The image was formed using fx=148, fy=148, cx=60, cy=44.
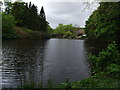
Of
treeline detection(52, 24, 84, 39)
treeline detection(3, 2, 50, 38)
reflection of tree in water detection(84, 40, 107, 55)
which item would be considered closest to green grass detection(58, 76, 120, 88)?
reflection of tree in water detection(84, 40, 107, 55)

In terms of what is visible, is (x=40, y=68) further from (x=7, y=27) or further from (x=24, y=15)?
(x=24, y=15)

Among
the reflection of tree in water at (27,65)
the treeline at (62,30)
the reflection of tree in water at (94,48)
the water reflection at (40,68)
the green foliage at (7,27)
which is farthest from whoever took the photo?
the treeline at (62,30)

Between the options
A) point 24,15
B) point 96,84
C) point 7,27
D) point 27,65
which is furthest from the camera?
point 24,15

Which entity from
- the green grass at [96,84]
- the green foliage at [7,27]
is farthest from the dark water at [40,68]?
the green foliage at [7,27]

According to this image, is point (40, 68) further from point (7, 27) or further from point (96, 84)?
point (7, 27)

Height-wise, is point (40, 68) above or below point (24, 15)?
below

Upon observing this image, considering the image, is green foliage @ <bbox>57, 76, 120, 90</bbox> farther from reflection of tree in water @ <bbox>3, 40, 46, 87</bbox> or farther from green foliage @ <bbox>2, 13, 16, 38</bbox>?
green foliage @ <bbox>2, 13, 16, 38</bbox>

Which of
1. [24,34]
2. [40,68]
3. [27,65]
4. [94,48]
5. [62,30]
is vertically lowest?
[40,68]

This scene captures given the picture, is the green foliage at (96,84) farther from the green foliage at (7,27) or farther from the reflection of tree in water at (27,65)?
the green foliage at (7,27)

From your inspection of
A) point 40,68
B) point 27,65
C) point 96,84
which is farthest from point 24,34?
point 96,84

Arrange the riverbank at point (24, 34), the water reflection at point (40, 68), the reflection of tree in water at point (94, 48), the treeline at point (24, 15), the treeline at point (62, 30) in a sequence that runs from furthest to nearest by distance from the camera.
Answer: the treeline at point (62, 30)
the treeline at point (24, 15)
the riverbank at point (24, 34)
the reflection of tree in water at point (94, 48)
the water reflection at point (40, 68)

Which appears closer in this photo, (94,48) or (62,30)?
(94,48)

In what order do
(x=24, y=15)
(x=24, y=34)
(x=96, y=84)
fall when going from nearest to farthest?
(x=96, y=84) → (x=24, y=34) → (x=24, y=15)

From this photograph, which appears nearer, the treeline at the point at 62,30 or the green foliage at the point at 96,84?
the green foliage at the point at 96,84
